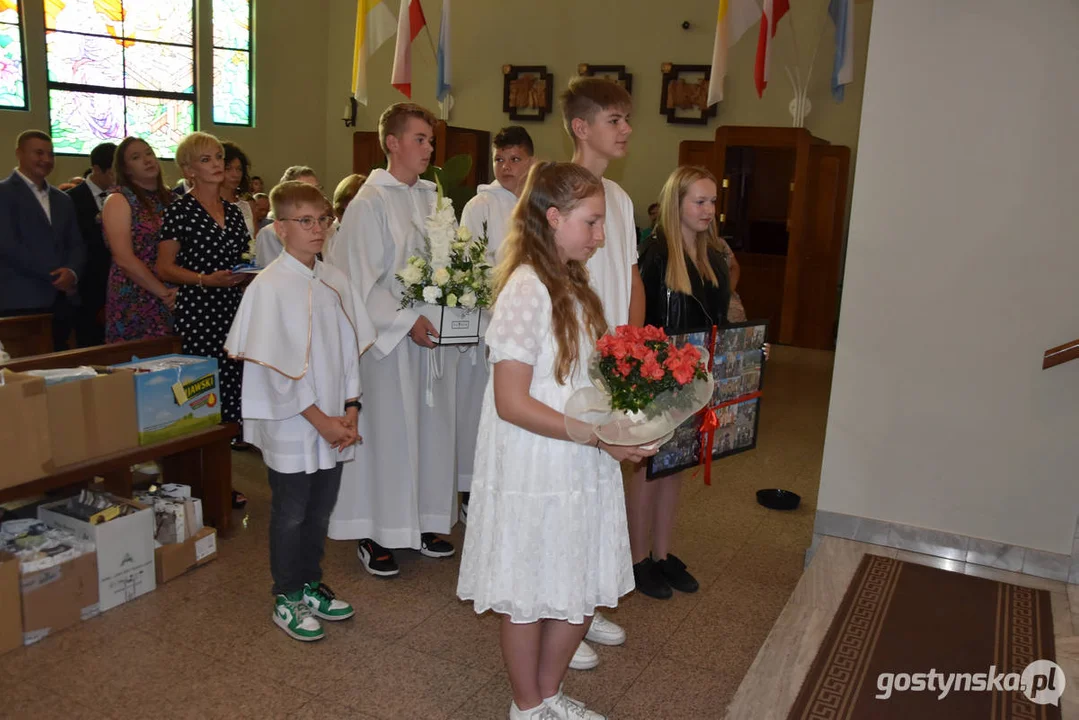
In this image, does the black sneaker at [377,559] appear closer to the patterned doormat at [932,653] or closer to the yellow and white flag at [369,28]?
the patterned doormat at [932,653]

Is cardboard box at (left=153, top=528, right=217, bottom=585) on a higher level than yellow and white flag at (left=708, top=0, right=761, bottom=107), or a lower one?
lower

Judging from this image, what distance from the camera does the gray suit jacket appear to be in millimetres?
5074

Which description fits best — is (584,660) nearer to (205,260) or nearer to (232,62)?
(205,260)

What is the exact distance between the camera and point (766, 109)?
415 inches

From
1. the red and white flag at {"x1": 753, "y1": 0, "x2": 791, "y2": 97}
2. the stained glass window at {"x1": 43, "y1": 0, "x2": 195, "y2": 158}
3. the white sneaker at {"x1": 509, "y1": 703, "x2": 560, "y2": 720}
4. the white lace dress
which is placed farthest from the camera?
the stained glass window at {"x1": 43, "y1": 0, "x2": 195, "y2": 158}

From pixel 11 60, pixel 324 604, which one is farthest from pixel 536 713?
pixel 11 60

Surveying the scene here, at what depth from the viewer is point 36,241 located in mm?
5145

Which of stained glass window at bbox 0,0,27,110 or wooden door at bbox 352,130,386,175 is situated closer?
stained glass window at bbox 0,0,27,110

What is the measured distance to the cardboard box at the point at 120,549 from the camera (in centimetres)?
313

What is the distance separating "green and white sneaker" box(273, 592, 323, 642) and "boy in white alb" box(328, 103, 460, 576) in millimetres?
478

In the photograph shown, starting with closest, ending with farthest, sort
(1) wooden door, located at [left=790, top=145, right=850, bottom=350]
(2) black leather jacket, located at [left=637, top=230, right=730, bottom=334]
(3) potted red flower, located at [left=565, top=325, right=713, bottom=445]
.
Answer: (3) potted red flower, located at [left=565, top=325, right=713, bottom=445] → (2) black leather jacket, located at [left=637, top=230, right=730, bottom=334] → (1) wooden door, located at [left=790, top=145, right=850, bottom=350]

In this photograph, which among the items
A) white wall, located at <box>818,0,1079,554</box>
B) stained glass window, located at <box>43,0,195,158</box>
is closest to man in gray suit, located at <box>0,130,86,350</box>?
white wall, located at <box>818,0,1079,554</box>

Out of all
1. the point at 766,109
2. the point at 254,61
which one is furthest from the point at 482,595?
the point at 254,61

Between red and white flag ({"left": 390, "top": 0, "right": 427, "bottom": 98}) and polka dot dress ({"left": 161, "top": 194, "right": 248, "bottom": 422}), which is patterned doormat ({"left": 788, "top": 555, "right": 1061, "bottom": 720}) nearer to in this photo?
polka dot dress ({"left": 161, "top": 194, "right": 248, "bottom": 422})
